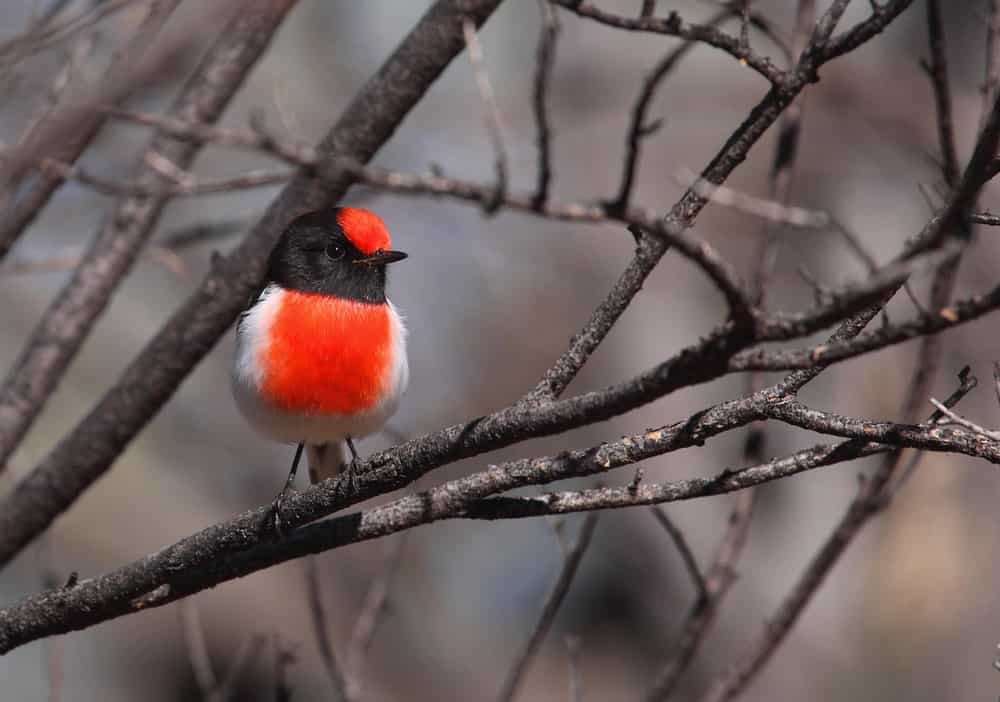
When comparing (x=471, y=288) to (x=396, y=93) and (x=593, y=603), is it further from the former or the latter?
(x=396, y=93)

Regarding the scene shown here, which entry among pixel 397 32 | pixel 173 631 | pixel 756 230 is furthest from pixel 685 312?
pixel 173 631

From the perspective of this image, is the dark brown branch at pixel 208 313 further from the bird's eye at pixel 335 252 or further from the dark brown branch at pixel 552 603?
the dark brown branch at pixel 552 603

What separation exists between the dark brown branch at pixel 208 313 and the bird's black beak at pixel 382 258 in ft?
0.80

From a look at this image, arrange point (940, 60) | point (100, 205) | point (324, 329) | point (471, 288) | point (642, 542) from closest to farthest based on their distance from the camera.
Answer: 1. point (940, 60)
2. point (324, 329)
3. point (100, 205)
4. point (642, 542)
5. point (471, 288)

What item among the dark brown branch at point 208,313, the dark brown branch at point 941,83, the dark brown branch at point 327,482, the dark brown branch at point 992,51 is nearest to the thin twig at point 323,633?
the dark brown branch at point 327,482

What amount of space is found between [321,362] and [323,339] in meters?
0.08

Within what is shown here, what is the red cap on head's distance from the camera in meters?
4.32

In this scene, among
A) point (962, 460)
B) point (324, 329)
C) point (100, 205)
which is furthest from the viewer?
point (962, 460)

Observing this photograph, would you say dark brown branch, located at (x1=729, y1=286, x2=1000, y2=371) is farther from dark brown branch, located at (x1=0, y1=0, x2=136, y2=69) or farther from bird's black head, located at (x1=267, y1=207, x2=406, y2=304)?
bird's black head, located at (x1=267, y1=207, x2=406, y2=304)

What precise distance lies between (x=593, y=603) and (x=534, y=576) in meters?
0.94

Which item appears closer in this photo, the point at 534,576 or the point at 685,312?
the point at 685,312

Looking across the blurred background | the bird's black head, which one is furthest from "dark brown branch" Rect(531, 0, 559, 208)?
the blurred background

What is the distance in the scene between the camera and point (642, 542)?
9.27m

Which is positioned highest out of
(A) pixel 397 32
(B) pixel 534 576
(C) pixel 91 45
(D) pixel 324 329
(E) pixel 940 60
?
(A) pixel 397 32
